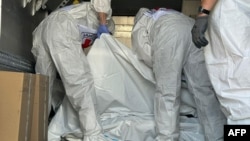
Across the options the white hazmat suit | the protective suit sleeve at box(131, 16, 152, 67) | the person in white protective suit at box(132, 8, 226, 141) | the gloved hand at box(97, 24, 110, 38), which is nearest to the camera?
the white hazmat suit

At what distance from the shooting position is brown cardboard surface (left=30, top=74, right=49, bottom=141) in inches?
67.4

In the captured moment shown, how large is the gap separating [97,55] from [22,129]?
0.87 meters

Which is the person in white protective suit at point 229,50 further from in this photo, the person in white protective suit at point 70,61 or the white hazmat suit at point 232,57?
the person in white protective suit at point 70,61

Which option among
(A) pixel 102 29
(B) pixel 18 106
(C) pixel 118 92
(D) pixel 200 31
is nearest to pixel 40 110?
(B) pixel 18 106

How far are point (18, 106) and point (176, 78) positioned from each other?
92 centimetres

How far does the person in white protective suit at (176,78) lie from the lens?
6.41ft

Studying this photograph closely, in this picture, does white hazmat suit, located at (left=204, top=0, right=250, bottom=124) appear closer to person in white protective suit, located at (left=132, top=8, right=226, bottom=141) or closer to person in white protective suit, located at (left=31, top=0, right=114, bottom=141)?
person in white protective suit, located at (left=132, top=8, right=226, bottom=141)

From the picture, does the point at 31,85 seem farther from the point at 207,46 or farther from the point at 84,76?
the point at 207,46

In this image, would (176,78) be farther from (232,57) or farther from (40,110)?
(40,110)

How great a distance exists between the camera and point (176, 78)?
6.48 feet

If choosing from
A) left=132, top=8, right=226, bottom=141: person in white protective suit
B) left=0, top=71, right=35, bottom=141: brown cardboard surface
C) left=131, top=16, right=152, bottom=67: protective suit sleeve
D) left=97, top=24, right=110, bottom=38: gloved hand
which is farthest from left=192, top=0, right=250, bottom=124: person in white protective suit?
left=97, top=24, right=110, bottom=38: gloved hand

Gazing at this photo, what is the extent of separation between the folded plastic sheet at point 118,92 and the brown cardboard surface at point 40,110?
282 mm
